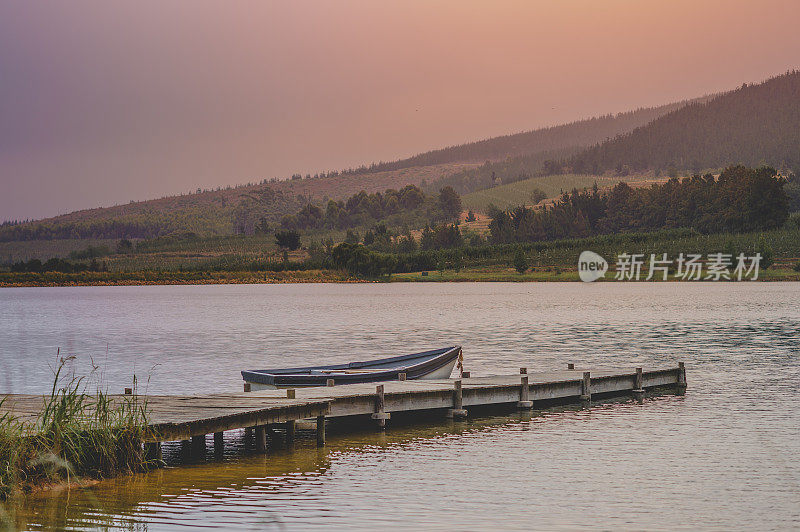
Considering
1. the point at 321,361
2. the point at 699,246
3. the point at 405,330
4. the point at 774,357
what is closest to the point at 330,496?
the point at 321,361

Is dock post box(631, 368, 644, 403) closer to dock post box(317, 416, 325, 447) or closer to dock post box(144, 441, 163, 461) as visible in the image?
dock post box(317, 416, 325, 447)

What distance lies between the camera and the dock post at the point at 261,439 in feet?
64.7

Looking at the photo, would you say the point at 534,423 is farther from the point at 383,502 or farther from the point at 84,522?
the point at 84,522

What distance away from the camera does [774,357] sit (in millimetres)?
42188

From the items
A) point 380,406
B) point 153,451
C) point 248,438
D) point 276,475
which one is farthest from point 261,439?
point 380,406

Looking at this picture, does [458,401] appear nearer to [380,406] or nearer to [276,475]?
[380,406]

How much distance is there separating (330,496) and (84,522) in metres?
4.17

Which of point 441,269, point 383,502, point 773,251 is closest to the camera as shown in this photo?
point 383,502

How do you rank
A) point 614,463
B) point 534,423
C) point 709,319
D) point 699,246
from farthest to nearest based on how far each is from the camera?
point 699,246
point 709,319
point 534,423
point 614,463

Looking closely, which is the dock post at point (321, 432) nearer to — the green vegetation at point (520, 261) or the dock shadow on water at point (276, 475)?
the dock shadow on water at point (276, 475)

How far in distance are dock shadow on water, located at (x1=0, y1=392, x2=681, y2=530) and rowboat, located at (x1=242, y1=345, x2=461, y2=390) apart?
1975 millimetres

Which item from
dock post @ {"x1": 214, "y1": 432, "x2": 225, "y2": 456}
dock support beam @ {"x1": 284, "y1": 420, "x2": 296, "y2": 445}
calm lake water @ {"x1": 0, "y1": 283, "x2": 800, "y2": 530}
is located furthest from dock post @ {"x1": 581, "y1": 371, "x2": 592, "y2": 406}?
dock post @ {"x1": 214, "y1": 432, "x2": 225, "y2": 456}

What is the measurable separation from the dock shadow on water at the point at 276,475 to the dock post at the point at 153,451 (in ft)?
1.02

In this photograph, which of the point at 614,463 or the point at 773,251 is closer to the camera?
the point at 614,463
